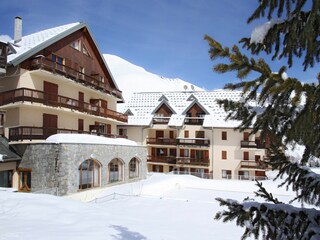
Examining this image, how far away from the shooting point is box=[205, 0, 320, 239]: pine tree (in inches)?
117

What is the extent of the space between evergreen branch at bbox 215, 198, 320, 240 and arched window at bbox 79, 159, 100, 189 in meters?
16.7

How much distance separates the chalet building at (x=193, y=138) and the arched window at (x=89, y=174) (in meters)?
16.1

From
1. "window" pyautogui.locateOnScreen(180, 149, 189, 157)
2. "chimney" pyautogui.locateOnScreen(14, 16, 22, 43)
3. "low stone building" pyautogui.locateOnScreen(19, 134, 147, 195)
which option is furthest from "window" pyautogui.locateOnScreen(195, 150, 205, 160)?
"chimney" pyautogui.locateOnScreen(14, 16, 22, 43)

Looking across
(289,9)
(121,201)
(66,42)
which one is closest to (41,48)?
(66,42)

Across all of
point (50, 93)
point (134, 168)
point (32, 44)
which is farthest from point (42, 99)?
point (134, 168)

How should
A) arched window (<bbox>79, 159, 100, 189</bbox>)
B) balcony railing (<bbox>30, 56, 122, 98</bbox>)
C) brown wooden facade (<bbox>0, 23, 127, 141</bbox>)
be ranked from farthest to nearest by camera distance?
balcony railing (<bbox>30, 56, 122, 98</bbox>) < arched window (<bbox>79, 159, 100, 189</bbox>) < brown wooden facade (<bbox>0, 23, 127, 141</bbox>)

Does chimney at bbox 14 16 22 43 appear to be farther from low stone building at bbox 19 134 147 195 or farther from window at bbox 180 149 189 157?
window at bbox 180 149 189 157

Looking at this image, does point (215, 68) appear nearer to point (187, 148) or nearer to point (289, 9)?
point (289, 9)

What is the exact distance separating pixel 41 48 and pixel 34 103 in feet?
15.4

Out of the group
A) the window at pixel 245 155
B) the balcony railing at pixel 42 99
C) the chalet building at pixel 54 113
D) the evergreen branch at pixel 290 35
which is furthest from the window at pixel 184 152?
the evergreen branch at pixel 290 35

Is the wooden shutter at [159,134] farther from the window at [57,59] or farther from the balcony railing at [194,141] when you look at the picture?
the window at [57,59]

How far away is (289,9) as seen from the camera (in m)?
3.71

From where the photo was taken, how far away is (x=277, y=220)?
414 cm

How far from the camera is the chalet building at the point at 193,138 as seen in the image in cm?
3499
